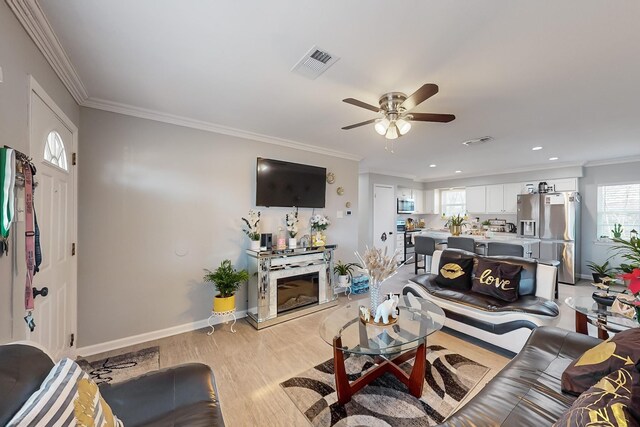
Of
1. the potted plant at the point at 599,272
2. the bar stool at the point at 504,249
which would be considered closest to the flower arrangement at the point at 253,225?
the bar stool at the point at 504,249

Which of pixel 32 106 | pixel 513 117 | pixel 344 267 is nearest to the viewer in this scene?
pixel 32 106

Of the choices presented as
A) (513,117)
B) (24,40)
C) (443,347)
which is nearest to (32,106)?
(24,40)

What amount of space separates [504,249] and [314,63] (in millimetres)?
4582

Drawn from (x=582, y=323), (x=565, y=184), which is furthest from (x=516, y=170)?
(x=582, y=323)

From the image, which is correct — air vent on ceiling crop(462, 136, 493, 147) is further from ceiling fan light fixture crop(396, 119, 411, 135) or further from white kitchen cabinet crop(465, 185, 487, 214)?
white kitchen cabinet crop(465, 185, 487, 214)

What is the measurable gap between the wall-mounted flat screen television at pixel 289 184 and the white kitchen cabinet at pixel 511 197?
192 inches

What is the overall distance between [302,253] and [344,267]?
3.79 ft

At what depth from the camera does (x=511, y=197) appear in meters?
5.99

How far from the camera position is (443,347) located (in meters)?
2.53

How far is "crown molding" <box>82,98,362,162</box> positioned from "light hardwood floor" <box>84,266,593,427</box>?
2467 millimetres

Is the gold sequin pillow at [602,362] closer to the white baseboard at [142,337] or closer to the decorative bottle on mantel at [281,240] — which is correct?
the decorative bottle on mantel at [281,240]

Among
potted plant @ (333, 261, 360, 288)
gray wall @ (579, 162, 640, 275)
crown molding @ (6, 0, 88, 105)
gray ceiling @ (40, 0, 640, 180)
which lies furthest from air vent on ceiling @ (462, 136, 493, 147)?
crown molding @ (6, 0, 88, 105)

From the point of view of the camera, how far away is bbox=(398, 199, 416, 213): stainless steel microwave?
6895mm

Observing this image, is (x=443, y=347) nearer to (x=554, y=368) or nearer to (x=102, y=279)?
(x=554, y=368)
